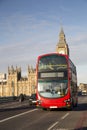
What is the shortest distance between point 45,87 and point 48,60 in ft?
6.37

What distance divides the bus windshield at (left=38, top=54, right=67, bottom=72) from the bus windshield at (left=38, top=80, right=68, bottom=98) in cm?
99

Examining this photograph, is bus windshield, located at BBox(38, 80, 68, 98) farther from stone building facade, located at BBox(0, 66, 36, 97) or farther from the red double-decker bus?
stone building facade, located at BBox(0, 66, 36, 97)

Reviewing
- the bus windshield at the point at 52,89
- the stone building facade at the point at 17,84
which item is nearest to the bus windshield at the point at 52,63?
the bus windshield at the point at 52,89

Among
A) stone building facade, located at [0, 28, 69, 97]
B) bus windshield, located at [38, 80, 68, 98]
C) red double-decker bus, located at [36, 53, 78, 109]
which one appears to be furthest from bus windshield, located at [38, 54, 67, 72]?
stone building facade, located at [0, 28, 69, 97]

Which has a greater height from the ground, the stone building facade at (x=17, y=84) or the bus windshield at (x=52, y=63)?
the stone building facade at (x=17, y=84)

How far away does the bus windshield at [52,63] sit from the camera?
26122 mm

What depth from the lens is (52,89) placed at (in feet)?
86.2

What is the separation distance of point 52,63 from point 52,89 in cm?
184

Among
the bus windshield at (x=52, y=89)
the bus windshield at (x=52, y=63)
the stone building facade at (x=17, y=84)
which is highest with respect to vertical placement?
the stone building facade at (x=17, y=84)

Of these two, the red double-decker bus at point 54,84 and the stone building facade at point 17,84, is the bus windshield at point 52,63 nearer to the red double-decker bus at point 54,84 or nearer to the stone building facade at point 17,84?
the red double-decker bus at point 54,84

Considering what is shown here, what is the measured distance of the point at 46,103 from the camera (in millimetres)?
26125

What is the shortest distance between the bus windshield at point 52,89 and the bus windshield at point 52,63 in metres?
0.99

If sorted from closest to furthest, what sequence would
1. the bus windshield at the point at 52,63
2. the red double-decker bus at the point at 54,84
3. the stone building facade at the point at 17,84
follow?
the red double-decker bus at the point at 54,84 < the bus windshield at the point at 52,63 < the stone building facade at the point at 17,84

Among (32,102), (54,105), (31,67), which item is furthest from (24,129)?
(31,67)
